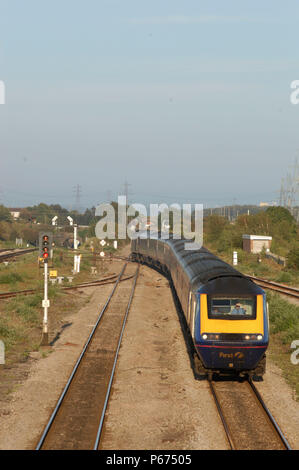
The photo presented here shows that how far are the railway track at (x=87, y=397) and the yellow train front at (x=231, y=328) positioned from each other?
3.08 metres

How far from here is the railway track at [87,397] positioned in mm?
11523

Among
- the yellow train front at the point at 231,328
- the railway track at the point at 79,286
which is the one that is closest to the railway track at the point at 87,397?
the yellow train front at the point at 231,328

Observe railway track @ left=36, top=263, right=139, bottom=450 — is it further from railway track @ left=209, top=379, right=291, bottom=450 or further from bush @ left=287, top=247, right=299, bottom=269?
bush @ left=287, top=247, right=299, bottom=269

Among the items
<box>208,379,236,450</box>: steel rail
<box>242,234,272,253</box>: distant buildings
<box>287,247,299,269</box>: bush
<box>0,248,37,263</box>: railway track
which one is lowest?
<box>208,379,236,450</box>: steel rail

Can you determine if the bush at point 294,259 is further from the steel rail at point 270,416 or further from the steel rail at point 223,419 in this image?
the steel rail at point 223,419

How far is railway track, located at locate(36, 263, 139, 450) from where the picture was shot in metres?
11.5

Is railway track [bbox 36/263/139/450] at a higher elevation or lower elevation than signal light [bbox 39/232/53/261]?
lower

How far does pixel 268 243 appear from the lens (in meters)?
61.1

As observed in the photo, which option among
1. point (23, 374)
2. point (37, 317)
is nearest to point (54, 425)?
point (23, 374)

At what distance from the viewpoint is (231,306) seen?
49.3ft

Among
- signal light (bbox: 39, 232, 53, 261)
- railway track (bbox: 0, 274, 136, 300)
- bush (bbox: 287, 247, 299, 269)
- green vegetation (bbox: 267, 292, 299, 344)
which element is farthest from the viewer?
bush (bbox: 287, 247, 299, 269)

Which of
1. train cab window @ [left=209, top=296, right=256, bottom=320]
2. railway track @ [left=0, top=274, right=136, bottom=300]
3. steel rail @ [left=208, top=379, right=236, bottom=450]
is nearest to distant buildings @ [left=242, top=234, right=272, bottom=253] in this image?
railway track @ [left=0, top=274, right=136, bottom=300]
